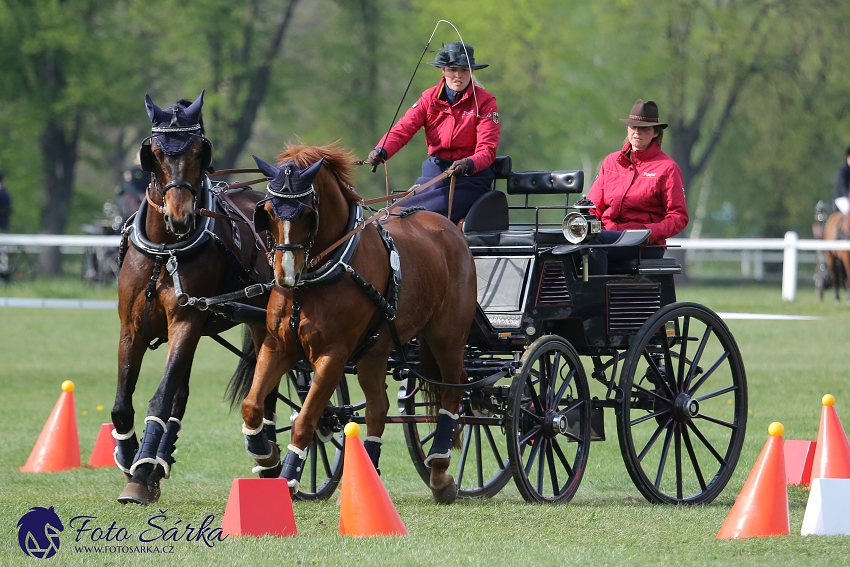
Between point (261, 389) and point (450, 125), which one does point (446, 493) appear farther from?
point (450, 125)

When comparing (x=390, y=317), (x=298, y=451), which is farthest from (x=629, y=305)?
(x=298, y=451)

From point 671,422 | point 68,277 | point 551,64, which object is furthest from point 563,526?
point 551,64

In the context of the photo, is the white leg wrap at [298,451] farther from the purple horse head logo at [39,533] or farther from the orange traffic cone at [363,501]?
the purple horse head logo at [39,533]

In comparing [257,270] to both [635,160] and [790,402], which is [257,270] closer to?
[635,160]

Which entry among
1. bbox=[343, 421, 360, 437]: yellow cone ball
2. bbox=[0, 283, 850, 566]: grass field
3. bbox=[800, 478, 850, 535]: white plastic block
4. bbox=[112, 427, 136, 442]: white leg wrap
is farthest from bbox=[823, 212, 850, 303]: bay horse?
bbox=[343, 421, 360, 437]: yellow cone ball

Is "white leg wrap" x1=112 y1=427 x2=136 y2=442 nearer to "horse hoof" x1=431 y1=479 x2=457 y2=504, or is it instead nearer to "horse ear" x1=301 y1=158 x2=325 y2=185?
"horse hoof" x1=431 y1=479 x2=457 y2=504

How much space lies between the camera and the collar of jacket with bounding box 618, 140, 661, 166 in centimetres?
794

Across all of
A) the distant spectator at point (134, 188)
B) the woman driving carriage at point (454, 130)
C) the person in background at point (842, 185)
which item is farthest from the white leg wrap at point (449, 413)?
the distant spectator at point (134, 188)

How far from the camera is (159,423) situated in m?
6.55

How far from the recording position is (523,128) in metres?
36.2

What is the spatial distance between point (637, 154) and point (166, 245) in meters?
2.97

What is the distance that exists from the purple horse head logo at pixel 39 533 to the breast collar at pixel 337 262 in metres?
1.52

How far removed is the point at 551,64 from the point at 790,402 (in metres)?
27.9

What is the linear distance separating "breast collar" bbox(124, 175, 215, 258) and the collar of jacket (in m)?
2.63
